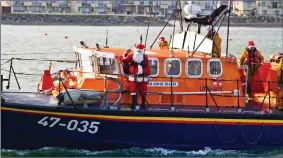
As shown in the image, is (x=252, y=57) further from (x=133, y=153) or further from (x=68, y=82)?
(x=68, y=82)

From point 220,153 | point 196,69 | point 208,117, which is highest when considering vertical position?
point 196,69

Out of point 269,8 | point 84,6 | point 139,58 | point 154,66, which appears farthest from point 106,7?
point 139,58

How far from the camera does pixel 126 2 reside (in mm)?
134250

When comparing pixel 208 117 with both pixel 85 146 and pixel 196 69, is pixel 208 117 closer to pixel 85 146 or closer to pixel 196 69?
pixel 196 69

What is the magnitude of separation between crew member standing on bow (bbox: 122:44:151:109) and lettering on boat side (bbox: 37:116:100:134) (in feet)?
3.00

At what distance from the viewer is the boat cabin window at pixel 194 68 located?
44.5 ft

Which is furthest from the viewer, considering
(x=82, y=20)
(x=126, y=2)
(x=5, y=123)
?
(x=126, y=2)

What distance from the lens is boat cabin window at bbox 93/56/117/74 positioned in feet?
44.1

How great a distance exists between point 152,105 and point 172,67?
91 centimetres

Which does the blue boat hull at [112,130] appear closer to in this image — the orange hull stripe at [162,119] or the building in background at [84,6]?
the orange hull stripe at [162,119]

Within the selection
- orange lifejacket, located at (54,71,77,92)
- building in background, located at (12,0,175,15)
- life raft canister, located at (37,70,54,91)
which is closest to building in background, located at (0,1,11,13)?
building in background, located at (12,0,175,15)

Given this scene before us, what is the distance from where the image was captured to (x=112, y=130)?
13.1m

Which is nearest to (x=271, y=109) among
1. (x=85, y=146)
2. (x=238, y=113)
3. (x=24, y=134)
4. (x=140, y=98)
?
(x=238, y=113)

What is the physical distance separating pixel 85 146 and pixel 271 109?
165 inches
